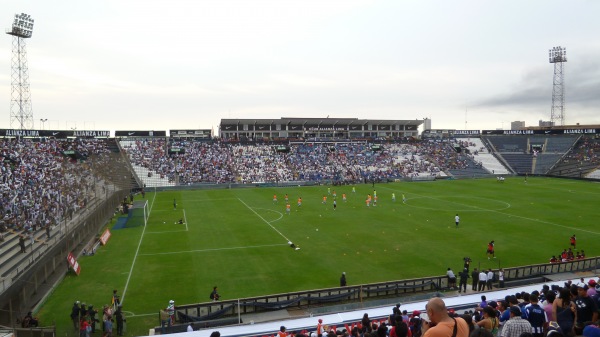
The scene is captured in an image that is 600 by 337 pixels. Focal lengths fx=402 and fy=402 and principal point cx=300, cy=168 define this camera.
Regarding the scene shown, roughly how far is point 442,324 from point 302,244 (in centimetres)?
2570

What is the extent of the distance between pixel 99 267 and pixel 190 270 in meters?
6.11

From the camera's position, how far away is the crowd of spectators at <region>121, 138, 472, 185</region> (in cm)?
7269

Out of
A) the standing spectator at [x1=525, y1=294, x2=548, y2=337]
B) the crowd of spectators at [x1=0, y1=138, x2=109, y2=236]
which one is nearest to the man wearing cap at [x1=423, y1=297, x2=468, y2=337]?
the standing spectator at [x1=525, y1=294, x2=548, y2=337]

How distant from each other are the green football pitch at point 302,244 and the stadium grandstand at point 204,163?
2801 millimetres

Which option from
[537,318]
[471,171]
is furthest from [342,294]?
[471,171]

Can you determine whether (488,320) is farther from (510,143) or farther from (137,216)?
(510,143)

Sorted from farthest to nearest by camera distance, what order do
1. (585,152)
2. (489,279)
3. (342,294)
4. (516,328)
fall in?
(585,152)
(489,279)
(342,294)
(516,328)

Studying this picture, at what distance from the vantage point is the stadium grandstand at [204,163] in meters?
25.5

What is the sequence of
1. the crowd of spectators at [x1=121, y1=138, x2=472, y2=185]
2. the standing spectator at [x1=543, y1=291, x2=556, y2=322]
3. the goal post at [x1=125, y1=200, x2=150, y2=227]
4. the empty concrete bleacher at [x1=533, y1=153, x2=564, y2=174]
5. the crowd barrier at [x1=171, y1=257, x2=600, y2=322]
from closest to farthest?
the standing spectator at [x1=543, y1=291, x2=556, y2=322], the crowd barrier at [x1=171, y1=257, x2=600, y2=322], the goal post at [x1=125, y1=200, x2=150, y2=227], the crowd of spectators at [x1=121, y1=138, x2=472, y2=185], the empty concrete bleacher at [x1=533, y1=153, x2=564, y2=174]

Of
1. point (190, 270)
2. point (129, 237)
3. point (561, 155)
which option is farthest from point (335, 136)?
point (190, 270)

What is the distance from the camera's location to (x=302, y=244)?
99.5 ft

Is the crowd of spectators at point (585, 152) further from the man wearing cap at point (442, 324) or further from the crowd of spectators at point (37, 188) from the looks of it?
the man wearing cap at point (442, 324)

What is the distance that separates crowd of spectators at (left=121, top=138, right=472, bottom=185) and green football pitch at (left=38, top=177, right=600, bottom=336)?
20111mm

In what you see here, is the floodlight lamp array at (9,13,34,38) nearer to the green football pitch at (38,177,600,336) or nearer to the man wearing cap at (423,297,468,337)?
the green football pitch at (38,177,600,336)
